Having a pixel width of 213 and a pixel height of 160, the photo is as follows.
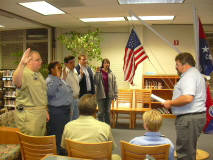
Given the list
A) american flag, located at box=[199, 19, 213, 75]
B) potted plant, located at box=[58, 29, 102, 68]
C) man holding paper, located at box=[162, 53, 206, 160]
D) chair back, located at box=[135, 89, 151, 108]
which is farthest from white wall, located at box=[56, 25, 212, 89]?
man holding paper, located at box=[162, 53, 206, 160]

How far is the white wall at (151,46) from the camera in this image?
23.7ft

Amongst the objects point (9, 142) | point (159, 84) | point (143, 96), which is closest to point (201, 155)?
point (143, 96)

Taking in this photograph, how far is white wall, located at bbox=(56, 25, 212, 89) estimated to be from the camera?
7.22m

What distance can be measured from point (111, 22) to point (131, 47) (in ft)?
8.58

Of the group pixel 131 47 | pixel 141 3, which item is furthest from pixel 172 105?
pixel 141 3

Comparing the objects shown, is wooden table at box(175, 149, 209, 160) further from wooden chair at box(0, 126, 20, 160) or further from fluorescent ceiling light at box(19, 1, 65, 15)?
fluorescent ceiling light at box(19, 1, 65, 15)

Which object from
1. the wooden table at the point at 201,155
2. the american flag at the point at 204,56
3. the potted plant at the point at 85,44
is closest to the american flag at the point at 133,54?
the american flag at the point at 204,56

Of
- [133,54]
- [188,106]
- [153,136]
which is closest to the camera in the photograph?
[153,136]

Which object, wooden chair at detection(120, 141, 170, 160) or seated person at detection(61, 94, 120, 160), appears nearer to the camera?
wooden chair at detection(120, 141, 170, 160)

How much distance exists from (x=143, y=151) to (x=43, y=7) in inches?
169

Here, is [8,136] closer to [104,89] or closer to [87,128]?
[87,128]

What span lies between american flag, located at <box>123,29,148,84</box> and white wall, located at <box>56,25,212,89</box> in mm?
2747

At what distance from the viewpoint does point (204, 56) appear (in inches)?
129

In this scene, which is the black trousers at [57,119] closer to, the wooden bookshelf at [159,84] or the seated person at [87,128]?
the seated person at [87,128]
